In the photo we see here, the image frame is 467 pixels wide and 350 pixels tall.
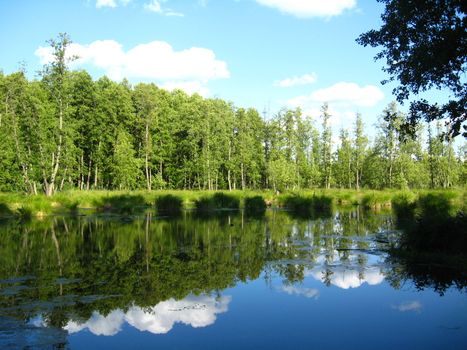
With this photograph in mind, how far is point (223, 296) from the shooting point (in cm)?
1034

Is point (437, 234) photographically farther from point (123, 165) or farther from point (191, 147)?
point (191, 147)

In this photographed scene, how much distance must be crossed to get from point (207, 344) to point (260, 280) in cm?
479

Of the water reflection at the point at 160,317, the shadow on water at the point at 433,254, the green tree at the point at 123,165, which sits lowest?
the water reflection at the point at 160,317

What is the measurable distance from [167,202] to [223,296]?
90.2ft

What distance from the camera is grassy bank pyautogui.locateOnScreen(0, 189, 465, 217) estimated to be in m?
30.8

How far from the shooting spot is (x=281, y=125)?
76000mm

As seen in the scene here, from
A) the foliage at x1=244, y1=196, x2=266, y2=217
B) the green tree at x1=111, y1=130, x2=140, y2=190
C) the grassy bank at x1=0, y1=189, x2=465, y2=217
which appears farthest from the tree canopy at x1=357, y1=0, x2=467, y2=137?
the green tree at x1=111, y1=130, x2=140, y2=190

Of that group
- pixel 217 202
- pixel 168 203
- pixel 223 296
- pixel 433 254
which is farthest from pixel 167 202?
pixel 223 296

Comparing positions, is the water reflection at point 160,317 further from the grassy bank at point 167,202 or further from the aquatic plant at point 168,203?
the aquatic plant at point 168,203

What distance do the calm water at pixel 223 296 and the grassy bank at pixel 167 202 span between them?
13804mm

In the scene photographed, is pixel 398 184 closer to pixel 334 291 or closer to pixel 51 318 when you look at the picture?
pixel 334 291

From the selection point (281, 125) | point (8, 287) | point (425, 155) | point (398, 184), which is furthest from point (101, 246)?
point (425, 155)

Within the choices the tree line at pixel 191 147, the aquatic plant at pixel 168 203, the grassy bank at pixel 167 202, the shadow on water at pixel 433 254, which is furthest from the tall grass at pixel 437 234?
the tree line at pixel 191 147

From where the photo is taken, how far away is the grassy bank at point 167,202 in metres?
30.8
